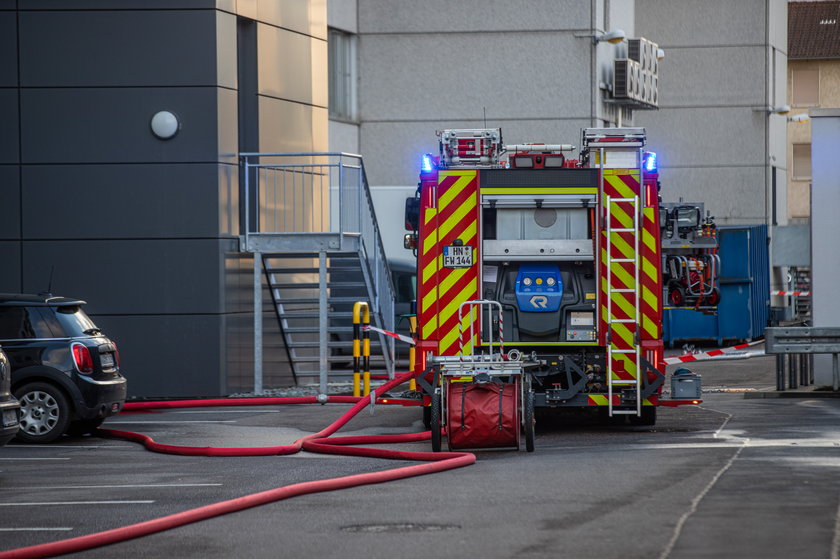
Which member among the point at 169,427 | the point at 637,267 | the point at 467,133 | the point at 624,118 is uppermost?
the point at 624,118

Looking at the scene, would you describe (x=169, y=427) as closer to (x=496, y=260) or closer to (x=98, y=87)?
(x=496, y=260)

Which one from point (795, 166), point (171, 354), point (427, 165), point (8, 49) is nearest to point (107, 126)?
point (8, 49)

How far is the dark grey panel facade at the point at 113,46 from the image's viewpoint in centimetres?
2045

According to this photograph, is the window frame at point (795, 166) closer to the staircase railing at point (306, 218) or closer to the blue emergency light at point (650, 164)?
the staircase railing at point (306, 218)

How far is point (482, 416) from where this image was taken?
1360cm

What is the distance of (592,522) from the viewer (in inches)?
374

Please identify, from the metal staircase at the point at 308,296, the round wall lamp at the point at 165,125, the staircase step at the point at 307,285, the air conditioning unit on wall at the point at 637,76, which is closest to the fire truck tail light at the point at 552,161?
the metal staircase at the point at 308,296

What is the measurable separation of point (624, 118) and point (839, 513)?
1103 inches

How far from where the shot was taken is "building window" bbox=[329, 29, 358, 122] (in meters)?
34.4

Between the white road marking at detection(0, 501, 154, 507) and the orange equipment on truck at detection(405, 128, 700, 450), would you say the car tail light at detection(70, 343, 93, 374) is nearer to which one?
the orange equipment on truck at detection(405, 128, 700, 450)

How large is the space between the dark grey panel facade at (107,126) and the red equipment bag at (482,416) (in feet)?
26.3

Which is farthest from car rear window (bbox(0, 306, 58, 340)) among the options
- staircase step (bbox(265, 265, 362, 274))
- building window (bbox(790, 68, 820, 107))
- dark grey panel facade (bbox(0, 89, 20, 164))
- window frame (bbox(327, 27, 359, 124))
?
building window (bbox(790, 68, 820, 107))

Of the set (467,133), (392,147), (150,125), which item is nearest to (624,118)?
(392,147)

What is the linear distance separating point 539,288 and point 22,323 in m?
5.22
